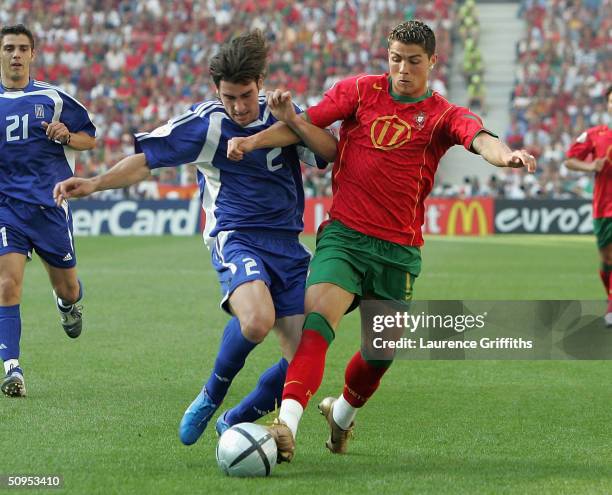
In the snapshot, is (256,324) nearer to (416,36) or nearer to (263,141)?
(263,141)

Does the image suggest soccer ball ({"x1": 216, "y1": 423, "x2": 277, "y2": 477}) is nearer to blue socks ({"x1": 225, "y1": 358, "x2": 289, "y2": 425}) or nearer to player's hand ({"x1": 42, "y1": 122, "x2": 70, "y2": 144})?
blue socks ({"x1": 225, "y1": 358, "x2": 289, "y2": 425})

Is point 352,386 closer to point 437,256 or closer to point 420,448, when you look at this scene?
point 420,448

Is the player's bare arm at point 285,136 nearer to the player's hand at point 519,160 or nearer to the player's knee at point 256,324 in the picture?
the player's knee at point 256,324

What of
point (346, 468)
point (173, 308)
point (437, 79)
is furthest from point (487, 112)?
→ point (346, 468)

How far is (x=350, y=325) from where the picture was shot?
1246 centimetres

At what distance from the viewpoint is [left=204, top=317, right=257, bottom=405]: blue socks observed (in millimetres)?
5922

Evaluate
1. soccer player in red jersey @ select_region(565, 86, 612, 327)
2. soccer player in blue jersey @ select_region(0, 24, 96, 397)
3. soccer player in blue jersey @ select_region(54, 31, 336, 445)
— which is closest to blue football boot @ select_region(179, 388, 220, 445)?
soccer player in blue jersey @ select_region(54, 31, 336, 445)

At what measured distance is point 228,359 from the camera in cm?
597

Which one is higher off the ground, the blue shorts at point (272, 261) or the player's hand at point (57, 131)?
the player's hand at point (57, 131)

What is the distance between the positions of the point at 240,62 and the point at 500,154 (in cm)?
137

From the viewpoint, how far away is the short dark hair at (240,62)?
5.91m

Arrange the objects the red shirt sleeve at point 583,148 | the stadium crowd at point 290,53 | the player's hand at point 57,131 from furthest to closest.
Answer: the stadium crowd at point 290,53, the red shirt sleeve at point 583,148, the player's hand at point 57,131

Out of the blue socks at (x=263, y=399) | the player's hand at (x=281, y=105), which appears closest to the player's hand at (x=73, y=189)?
the player's hand at (x=281, y=105)

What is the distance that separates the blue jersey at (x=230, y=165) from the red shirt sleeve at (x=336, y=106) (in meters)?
0.26
